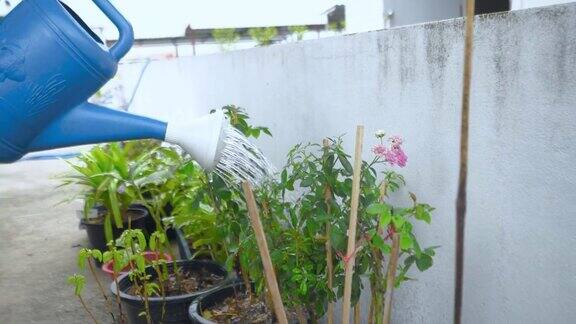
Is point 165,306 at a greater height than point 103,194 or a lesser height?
lesser

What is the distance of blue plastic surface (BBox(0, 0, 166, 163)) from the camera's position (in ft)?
3.30

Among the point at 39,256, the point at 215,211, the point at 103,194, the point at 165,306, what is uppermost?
the point at 215,211

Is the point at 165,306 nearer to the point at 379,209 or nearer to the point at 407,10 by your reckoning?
the point at 379,209

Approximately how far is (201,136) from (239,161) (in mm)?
173

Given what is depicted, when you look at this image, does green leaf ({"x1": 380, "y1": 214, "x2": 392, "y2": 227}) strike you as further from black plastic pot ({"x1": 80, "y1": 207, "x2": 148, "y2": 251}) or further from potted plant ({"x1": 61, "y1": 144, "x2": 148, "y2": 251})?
black plastic pot ({"x1": 80, "y1": 207, "x2": 148, "y2": 251})

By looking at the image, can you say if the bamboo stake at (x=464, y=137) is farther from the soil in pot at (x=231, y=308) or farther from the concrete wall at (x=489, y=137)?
the soil in pot at (x=231, y=308)

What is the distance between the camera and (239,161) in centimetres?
125

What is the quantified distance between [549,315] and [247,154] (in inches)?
31.2

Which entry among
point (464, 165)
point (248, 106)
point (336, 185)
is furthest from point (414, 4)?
point (464, 165)

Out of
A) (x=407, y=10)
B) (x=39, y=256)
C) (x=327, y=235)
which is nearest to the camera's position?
(x=327, y=235)

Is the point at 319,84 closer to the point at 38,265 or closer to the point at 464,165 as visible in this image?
the point at 464,165

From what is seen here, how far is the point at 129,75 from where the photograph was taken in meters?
6.87

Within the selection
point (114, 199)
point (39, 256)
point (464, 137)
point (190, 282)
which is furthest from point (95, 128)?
point (39, 256)

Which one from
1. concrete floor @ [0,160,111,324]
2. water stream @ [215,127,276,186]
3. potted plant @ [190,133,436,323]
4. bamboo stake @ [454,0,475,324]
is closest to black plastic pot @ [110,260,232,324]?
concrete floor @ [0,160,111,324]
